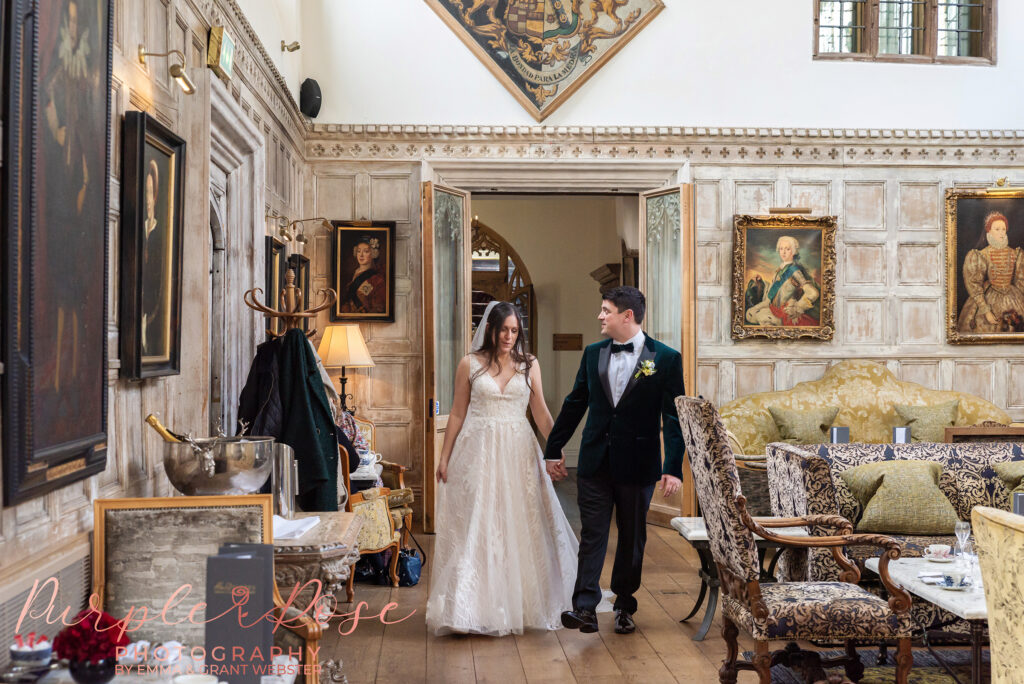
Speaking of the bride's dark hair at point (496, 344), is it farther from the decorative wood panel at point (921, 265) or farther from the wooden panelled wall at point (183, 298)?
the decorative wood panel at point (921, 265)

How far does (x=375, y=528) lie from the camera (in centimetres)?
580

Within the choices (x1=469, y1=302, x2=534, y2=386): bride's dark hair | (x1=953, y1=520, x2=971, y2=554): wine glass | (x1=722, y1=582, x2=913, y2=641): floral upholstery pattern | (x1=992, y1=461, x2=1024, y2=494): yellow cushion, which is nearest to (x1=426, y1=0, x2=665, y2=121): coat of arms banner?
(x1=469, y1=302, x2=534, y2=386): bride's dark hair

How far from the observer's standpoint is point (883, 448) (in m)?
5.53

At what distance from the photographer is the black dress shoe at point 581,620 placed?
482 centimetres

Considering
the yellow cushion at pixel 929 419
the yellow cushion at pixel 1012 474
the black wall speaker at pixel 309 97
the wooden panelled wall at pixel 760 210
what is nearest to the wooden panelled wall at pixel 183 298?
the black wall speaker at pixel 309 97

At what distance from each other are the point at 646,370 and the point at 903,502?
1.56m

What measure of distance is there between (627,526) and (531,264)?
830cm

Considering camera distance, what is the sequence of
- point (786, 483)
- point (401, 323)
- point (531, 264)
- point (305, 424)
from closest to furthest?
point (305, 424)
point (786, 483)
point (401, 323)
point (531, 264)

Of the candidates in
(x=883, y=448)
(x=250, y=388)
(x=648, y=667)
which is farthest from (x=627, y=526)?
(x=250, y=388)

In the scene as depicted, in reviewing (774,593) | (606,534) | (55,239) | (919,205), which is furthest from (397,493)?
(919,205)

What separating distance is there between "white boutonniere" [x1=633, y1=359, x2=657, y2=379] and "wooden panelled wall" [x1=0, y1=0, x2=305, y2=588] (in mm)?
2089

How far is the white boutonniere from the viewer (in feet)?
15.8

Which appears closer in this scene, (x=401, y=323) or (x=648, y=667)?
(x=648, y=667)

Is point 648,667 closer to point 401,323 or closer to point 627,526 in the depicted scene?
point 627,526
